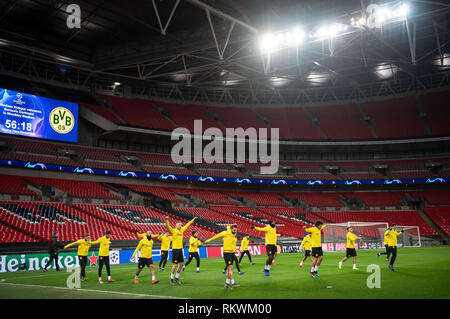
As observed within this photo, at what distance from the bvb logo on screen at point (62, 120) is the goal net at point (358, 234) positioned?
97.8ft

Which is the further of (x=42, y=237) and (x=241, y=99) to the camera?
(x=241, y=99)

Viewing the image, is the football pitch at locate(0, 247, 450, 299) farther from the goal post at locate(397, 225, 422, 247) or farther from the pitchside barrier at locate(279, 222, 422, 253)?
the goal post at locate(397, 225, 422, 247)

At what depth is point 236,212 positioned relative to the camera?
51.3 metres

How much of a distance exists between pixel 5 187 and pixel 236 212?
25.9 meters

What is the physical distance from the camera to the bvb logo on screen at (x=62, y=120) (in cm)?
4312

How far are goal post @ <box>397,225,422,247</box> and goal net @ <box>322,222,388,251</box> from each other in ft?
7.31

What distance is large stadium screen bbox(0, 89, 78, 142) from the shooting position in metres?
39.8

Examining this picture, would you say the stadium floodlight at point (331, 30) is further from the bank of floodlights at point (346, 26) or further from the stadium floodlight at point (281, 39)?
the stadium floodlight at point (281, 39)

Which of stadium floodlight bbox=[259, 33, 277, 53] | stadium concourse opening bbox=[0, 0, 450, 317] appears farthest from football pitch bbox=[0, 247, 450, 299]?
stadium floodlight bbox=[259, 33, 277, 53]

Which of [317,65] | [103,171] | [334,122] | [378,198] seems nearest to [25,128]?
[103,171]

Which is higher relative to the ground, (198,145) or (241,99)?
(241,99)

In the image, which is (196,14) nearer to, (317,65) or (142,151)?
(317,65)

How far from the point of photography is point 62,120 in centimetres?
4397

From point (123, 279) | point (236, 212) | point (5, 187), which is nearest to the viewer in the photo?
point (123, 279)
